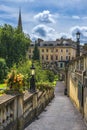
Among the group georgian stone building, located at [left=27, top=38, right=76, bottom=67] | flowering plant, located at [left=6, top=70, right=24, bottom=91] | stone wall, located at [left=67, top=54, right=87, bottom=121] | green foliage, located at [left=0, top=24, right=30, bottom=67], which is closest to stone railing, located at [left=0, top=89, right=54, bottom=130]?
flowering plant, located at [left=6, top=70, right=24, bottom=91]

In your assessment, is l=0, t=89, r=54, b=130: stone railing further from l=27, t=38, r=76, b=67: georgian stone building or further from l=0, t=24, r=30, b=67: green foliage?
l=27, t=38, r=76, b=67: georgian stone building

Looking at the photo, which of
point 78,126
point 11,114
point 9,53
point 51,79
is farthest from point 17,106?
point 9,53

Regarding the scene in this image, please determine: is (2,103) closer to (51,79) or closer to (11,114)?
(11,114)

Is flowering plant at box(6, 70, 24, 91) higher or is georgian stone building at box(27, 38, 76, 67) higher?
georgian stone building at box(27, 38, 76, 67)

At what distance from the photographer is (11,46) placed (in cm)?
8362

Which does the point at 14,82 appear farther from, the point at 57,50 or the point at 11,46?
the point at 57,50

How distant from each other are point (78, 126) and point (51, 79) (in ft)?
200

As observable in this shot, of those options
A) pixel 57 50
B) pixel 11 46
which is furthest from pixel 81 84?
pixel 57 50

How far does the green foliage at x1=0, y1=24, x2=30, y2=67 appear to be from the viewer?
82375 millimetres

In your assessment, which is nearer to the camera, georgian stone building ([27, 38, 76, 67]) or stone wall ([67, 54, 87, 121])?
stone wall ([67, 54, 87, 121])

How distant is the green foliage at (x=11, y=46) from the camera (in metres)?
82.4

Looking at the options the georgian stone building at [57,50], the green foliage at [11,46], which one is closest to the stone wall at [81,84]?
the green foliage at [11,46]

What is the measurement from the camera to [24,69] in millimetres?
49469

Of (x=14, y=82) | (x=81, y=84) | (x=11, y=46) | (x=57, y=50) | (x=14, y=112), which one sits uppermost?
(x=57, y=50)
